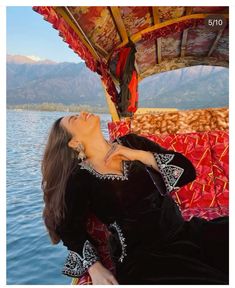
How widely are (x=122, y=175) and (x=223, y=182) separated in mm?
681

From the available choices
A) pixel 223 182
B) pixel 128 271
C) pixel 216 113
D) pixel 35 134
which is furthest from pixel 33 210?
pixel 216 113

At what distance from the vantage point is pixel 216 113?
76.4 inches

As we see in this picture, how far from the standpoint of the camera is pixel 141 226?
1.25m

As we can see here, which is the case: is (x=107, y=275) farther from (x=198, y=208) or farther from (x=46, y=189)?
(x=198, y=208)

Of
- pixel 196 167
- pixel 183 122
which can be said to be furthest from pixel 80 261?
pixel 183 122

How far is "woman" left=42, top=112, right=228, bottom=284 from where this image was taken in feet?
3.84

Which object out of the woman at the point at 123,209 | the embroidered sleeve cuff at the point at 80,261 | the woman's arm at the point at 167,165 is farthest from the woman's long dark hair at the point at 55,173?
the woman's arm at the point at 167,165

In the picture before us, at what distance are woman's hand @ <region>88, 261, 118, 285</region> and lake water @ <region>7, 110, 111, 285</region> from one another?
0.20 m

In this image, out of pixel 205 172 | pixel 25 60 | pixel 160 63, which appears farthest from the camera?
pixel 160 63

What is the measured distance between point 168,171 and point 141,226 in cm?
24

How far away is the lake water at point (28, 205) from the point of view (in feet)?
4.75

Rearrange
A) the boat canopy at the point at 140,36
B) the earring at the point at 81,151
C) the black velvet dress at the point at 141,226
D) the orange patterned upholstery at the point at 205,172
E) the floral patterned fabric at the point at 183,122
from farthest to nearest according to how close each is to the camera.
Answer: the boat canopy at the point at 140,36, the floral patterned fabric at the point at 183,122, the orange patterned upholstery at the point at 205,172, the earring at the point at 81,151, the black velvet dress at the point at 141,226

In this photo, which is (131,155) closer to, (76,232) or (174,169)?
(174,169)

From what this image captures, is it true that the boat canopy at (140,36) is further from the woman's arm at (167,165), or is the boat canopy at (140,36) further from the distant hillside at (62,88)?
the woman's arm at (167,165)
